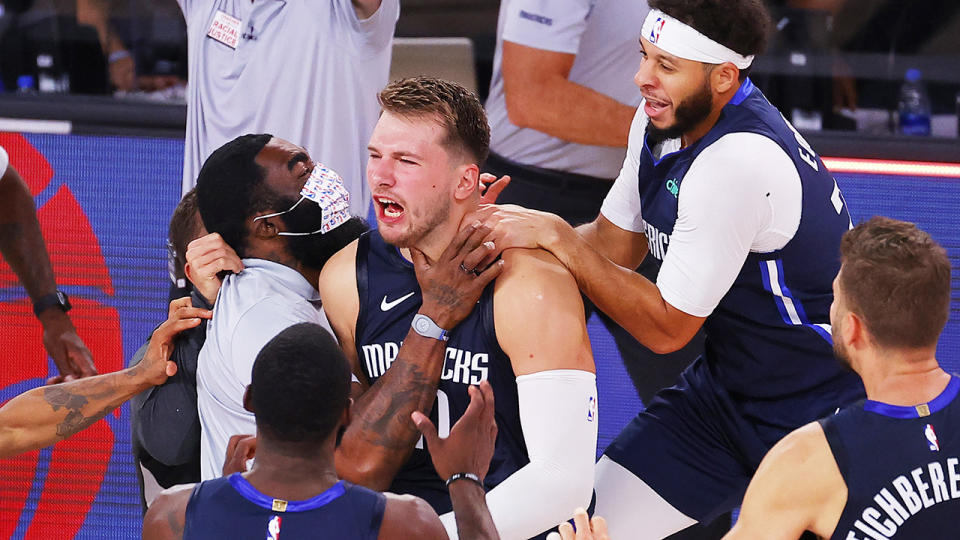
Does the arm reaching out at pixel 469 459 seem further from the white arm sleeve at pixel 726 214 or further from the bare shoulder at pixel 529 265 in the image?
the white arm sleeve at pixel 726 214

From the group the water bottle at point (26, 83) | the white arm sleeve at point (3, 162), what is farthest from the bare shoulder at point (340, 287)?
the water bottle at point (26, 83)

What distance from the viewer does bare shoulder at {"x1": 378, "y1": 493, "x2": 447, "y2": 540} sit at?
2.27m

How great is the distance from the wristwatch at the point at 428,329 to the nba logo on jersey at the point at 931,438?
1109 millimetres

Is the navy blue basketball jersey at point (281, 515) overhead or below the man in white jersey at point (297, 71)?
below

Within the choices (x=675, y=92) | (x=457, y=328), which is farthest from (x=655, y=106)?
(x=457, y=328)

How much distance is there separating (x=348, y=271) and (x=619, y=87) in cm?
162

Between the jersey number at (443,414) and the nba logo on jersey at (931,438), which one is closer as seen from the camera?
the nba logo on jersey at (931,438)

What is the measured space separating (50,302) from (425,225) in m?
1.74

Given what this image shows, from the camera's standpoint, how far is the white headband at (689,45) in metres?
3.19

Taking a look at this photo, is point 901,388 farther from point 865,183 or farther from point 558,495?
point 865,183

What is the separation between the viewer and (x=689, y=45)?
3.20 meters

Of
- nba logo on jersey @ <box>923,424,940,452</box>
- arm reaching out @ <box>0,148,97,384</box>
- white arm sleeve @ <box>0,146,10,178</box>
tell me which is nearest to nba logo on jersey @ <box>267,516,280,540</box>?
nba logo on jersey @ <box>923,424,940,452</box>

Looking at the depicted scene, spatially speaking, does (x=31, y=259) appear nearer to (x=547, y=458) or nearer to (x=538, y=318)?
(x=538, y=318)

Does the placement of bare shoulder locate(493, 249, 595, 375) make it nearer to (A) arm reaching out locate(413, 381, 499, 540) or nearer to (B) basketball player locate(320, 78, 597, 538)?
(B) basketball player locate(320, 78, 597, 538)
